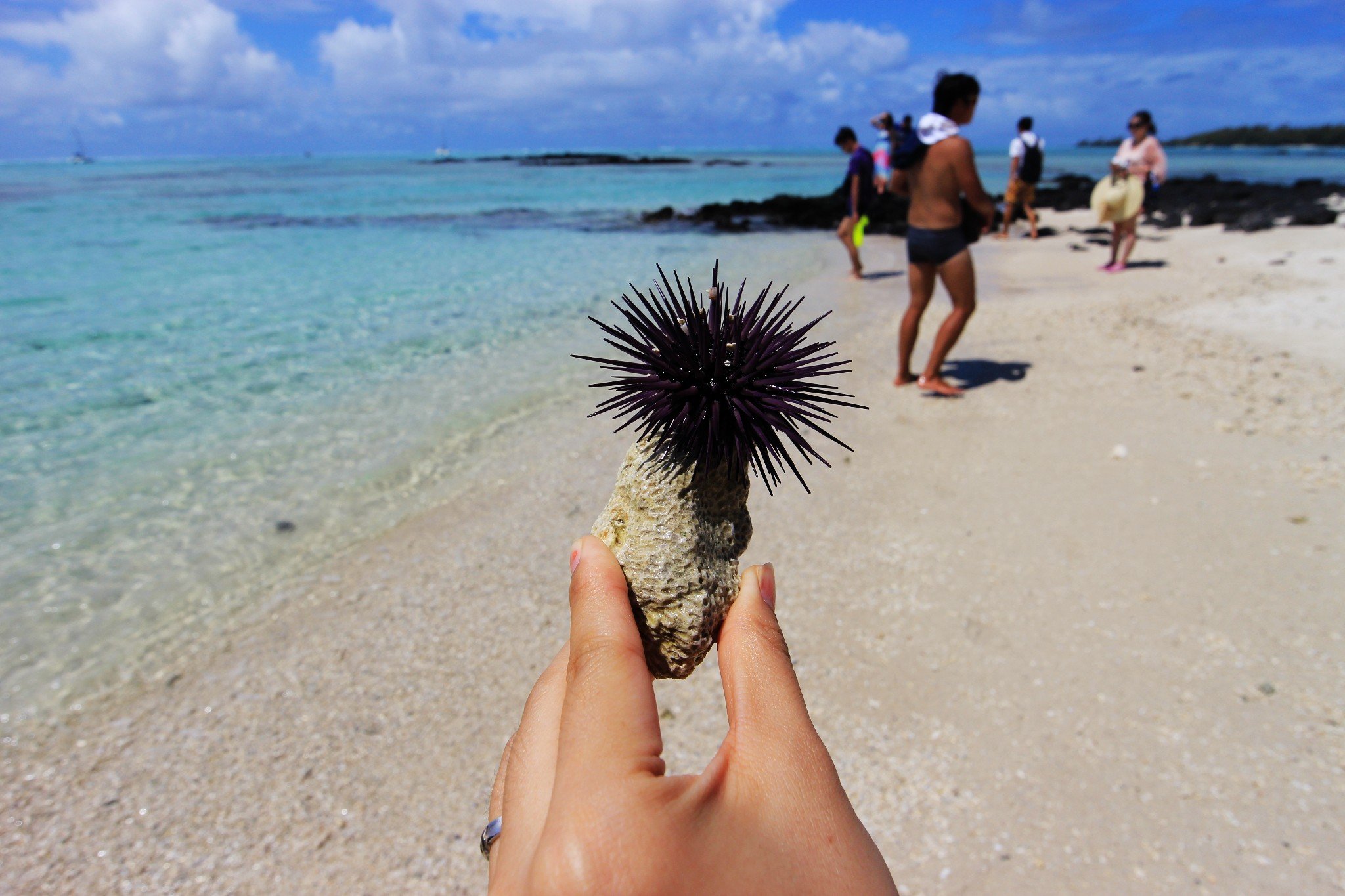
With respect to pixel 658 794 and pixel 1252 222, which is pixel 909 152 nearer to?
pixel 658 794

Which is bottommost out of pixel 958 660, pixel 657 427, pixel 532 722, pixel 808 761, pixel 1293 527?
pixel 958 660

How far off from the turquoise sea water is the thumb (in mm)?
4229

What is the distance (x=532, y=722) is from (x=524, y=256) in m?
18.7

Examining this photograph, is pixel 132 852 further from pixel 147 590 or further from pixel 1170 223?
pixel 1170 223

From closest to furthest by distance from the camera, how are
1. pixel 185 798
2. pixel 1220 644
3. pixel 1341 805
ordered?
pixel 1341 805 → pixel 185 798 → pixel 1220 644

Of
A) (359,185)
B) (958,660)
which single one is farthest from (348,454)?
(359,185)

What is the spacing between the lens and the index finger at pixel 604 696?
1292 mm

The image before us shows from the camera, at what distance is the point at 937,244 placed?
23.1ft

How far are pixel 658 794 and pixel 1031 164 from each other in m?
16.9

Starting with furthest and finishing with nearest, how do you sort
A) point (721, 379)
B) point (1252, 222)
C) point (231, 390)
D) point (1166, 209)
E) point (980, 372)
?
point (1166, 209) → point (1252, 222) → point (231, 390) → point (980, 372) → point (721, 379)

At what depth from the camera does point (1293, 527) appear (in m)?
4.64

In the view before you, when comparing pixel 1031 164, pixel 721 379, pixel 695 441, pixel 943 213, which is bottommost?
pixel 695 441

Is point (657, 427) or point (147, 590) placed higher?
point (657, 427)

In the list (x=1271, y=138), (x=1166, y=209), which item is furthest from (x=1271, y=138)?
(x=1166, y=209)
